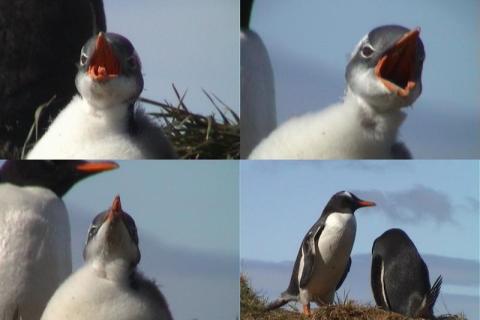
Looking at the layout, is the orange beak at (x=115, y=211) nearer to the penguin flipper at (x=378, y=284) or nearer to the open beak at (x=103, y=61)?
the open beak at (x=103, y=61)

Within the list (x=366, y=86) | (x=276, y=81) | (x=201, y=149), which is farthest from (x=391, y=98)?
(x=201, y=149)

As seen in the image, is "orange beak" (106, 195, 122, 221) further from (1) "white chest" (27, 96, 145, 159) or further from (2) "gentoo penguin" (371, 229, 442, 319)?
(2) "gentoo penguin" (371, 229, 442, 319)

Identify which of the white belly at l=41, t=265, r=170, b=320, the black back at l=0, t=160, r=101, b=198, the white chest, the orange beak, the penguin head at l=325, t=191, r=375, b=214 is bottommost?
the white belly at l=41, t=265, r=170, b=320

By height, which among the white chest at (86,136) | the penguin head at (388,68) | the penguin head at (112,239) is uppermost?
the penguin head at (388,68)

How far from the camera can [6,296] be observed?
305 centimetres

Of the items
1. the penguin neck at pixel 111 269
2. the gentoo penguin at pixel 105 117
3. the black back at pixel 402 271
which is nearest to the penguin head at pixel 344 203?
the black back at pixel 402 271

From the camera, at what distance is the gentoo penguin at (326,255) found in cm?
319

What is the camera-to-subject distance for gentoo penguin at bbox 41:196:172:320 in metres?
3.00

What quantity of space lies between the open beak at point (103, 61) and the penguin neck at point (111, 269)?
0.51 m

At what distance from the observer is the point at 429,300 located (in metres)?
3.22

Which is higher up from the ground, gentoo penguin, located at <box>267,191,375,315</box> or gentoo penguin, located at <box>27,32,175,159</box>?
gentoo penguin, located at <box>27,32,175,159</box>

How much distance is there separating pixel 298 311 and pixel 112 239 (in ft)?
1.95

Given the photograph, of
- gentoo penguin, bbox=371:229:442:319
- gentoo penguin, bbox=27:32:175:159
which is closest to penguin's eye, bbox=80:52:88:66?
gentoo penguin, bbox=27:32:175:159

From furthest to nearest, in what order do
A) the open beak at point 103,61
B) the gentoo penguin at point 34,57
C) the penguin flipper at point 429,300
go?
the penguin flipper at point 429,300 < the gentoo penguin at point 34,57 < the open beak at point 103,61
